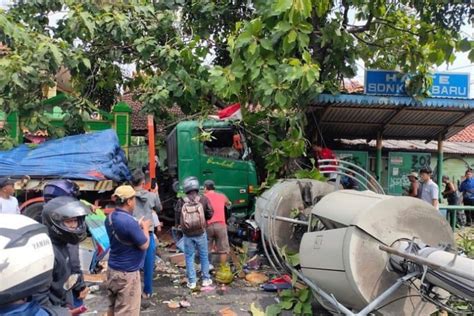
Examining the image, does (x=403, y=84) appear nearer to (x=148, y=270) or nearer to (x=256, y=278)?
(x=256, y=278)

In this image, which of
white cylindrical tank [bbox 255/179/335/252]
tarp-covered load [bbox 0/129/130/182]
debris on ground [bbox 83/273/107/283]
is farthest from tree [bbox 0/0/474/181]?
debris on ground [bbox 83/273/107/283]

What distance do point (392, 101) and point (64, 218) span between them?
25.6 feet

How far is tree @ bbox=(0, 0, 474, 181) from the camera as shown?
7.21m

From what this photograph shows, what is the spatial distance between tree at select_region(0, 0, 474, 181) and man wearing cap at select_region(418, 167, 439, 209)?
1.69 m

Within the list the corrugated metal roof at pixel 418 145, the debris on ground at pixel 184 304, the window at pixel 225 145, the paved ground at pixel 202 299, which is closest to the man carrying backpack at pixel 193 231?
the paved ground at pixel 202 299

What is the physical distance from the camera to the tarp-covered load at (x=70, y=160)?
9266mm

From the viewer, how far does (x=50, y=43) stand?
9.88 m

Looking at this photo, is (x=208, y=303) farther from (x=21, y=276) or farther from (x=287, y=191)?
(x=21, y=276)

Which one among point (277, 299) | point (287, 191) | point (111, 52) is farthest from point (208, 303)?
point (111, 52)

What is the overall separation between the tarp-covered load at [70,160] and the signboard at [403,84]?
5.26 m

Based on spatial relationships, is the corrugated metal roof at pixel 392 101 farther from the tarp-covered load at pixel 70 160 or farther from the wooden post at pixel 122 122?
the wooden post at pixel 122 122

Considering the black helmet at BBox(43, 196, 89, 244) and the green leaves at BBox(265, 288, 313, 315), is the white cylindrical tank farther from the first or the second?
the black helmet at BBox(43, 196, 89, 244)

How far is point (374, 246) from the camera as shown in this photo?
13.2 feet

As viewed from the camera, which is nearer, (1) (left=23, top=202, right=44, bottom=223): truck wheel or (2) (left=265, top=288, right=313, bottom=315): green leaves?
(2) (left=265, top=288, right=313, bottom=315): green leaves
